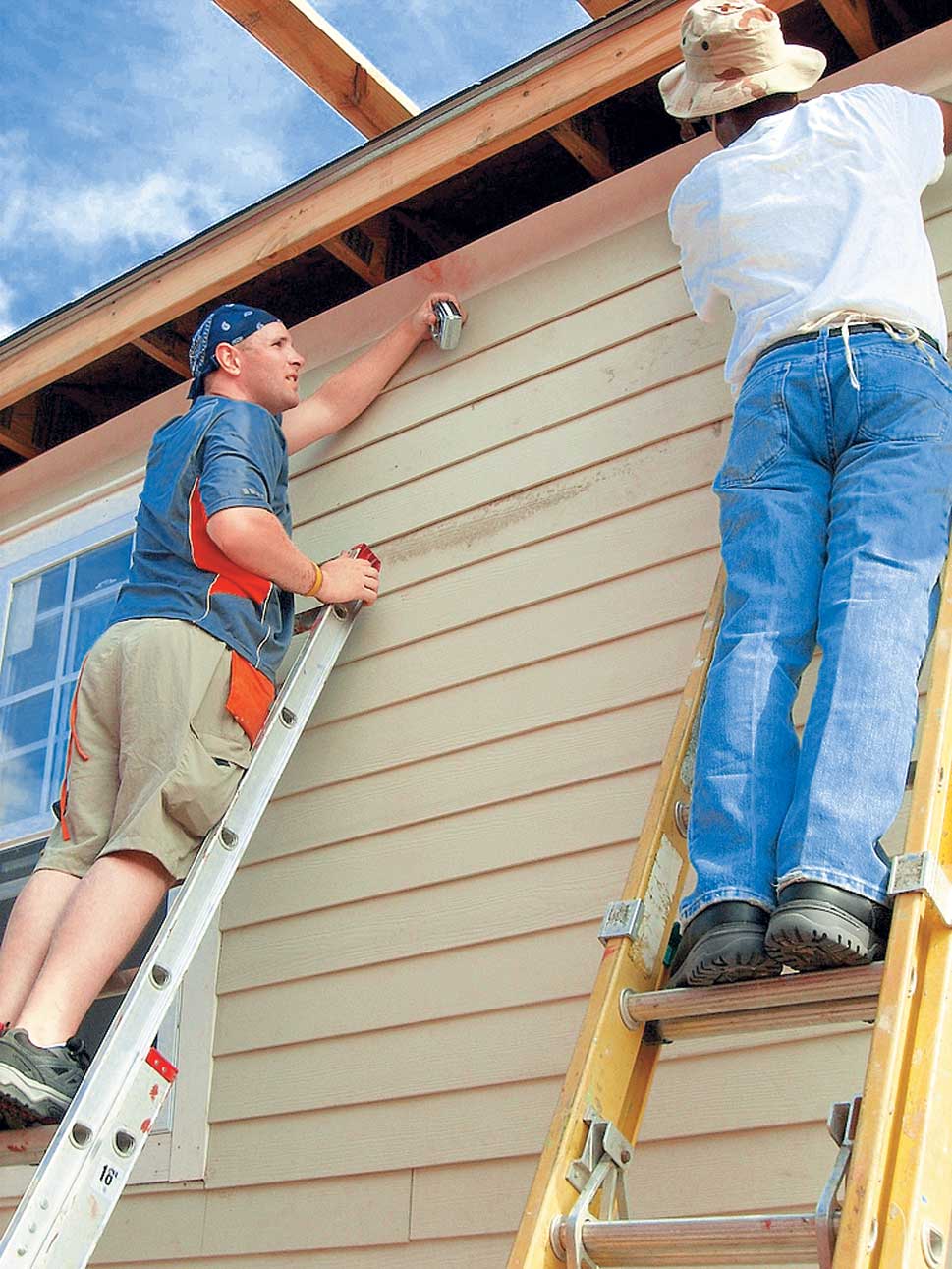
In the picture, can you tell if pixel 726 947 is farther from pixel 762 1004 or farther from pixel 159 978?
pixel 159 978

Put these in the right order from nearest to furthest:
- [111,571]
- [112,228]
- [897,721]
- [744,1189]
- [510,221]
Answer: [897,721] → [744,1189] → [510,221] → [111,571] → [112,228]

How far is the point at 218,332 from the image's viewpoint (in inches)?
165

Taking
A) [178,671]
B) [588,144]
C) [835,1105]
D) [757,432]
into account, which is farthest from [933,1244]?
[588,144]

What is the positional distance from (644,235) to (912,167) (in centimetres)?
114

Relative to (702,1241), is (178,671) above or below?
above

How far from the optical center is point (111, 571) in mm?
4934

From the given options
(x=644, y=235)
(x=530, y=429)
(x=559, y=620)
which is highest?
(x=644, y=235)

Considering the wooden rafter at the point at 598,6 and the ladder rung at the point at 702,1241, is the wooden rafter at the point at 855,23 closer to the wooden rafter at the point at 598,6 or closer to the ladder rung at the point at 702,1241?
the wooden rafter at the point at 598,6

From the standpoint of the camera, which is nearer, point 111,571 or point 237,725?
point 237,725

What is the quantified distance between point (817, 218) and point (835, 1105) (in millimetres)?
1601

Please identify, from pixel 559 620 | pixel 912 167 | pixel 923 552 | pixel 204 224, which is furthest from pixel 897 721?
pixel 204 224

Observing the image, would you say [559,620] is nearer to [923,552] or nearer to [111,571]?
[923,552]

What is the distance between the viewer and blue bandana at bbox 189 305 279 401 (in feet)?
13.7

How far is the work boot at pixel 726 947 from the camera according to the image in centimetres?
199
